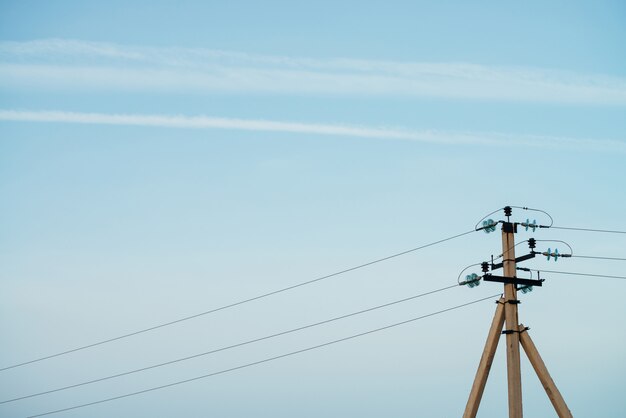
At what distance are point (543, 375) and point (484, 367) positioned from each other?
156 cm

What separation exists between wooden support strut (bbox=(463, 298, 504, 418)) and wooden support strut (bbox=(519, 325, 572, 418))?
0.69 m

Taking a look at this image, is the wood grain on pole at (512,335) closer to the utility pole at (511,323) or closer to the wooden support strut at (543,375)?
the utility pole at (511,323)

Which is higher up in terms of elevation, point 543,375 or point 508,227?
point 508,227

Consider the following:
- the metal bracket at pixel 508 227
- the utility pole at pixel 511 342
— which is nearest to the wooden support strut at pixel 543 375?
the utility pole at pixel 511 342

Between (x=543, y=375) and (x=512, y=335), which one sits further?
(x=512, y=335)

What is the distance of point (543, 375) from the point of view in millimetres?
34031

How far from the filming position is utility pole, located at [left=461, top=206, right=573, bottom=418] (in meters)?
33.8

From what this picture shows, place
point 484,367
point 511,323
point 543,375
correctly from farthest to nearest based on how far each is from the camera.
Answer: point 511,323 → point 484,367 → point 543,375

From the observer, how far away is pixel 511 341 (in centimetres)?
3419

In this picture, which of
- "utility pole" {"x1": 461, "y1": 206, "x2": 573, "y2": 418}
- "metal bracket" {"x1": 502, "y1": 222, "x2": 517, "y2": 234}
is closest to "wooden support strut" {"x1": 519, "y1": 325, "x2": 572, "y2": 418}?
"utility pole" {"x1": 461, "y1": 206, "x2": 573, "y2": 418}

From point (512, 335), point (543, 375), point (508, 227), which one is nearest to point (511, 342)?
point (512, 335)

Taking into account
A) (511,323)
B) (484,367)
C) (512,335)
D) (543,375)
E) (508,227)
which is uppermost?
(508,227)

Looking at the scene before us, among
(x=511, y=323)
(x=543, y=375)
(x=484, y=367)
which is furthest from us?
(x=511, y=323)

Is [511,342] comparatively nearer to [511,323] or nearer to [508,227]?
[511,323]
